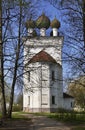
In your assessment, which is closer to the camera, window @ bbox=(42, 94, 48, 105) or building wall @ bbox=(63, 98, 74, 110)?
window @ bbox=(42, 94, 48, 105)

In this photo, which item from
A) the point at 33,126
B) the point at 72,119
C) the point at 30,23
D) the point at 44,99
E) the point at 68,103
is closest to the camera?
the point at 33,126

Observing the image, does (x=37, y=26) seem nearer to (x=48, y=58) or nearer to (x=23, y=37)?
(x=23, y=37)

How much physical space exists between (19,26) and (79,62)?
1097 cm

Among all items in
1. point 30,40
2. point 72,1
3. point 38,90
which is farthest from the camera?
point 38,90

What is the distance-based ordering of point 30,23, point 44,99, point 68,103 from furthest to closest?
point 68,103, point 44,99, point 30,23

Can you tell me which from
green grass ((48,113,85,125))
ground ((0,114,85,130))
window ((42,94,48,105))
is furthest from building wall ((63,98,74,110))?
ground ((0,114,85,130))

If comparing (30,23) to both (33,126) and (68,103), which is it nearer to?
(33,126)

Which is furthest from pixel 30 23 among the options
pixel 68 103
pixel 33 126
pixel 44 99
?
pixel 68 103

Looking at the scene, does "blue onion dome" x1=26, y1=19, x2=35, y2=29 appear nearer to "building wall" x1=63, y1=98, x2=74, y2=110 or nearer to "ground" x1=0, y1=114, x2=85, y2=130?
"ground" x1=0, y1=114, x2=85, y2=130

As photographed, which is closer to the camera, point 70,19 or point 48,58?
point 70,19

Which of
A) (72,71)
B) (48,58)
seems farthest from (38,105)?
(72,71)

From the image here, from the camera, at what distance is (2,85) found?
2838cm

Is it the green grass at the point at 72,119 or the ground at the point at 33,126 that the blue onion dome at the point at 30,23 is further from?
the green grass at the point at 72,119

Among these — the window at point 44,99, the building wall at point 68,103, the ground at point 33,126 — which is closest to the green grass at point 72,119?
the ground at point 33,126
